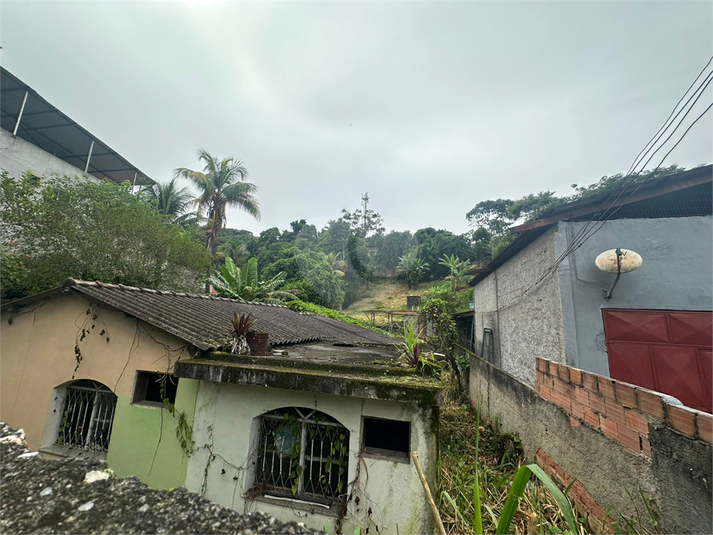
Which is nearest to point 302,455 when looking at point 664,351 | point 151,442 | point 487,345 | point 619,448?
point 151,442

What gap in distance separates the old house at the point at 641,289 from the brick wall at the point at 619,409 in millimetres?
1812

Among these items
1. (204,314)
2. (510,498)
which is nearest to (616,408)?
(510,498)

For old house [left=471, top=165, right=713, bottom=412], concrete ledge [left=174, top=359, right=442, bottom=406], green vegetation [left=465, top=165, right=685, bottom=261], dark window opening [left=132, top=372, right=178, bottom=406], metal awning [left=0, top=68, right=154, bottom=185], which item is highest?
green vegetation [left=465, top=165, right=685, bottom=261]

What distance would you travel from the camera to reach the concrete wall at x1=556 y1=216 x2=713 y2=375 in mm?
5113

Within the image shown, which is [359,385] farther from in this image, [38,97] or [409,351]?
[38,97]

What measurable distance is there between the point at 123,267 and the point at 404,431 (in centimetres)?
1049

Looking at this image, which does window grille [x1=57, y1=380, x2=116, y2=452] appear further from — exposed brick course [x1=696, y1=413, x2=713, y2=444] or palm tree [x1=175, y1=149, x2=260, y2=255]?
palm tree [x1=175, y1=149, x2=260, y2=255]

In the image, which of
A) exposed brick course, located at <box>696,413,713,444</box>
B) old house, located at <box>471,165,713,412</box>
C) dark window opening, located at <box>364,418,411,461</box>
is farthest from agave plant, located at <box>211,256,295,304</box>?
exposed brick course, located at <box>696,413,713,444</box>

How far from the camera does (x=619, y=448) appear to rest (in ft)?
9.21

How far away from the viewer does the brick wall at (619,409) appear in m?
2.14

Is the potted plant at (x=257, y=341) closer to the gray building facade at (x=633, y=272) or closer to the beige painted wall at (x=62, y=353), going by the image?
the beige painted wall at (x=62, y=353)

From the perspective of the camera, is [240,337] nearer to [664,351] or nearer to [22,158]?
[664,351]

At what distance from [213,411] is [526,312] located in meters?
6.95

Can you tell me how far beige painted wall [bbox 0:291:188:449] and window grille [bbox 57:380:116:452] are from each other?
24cm
